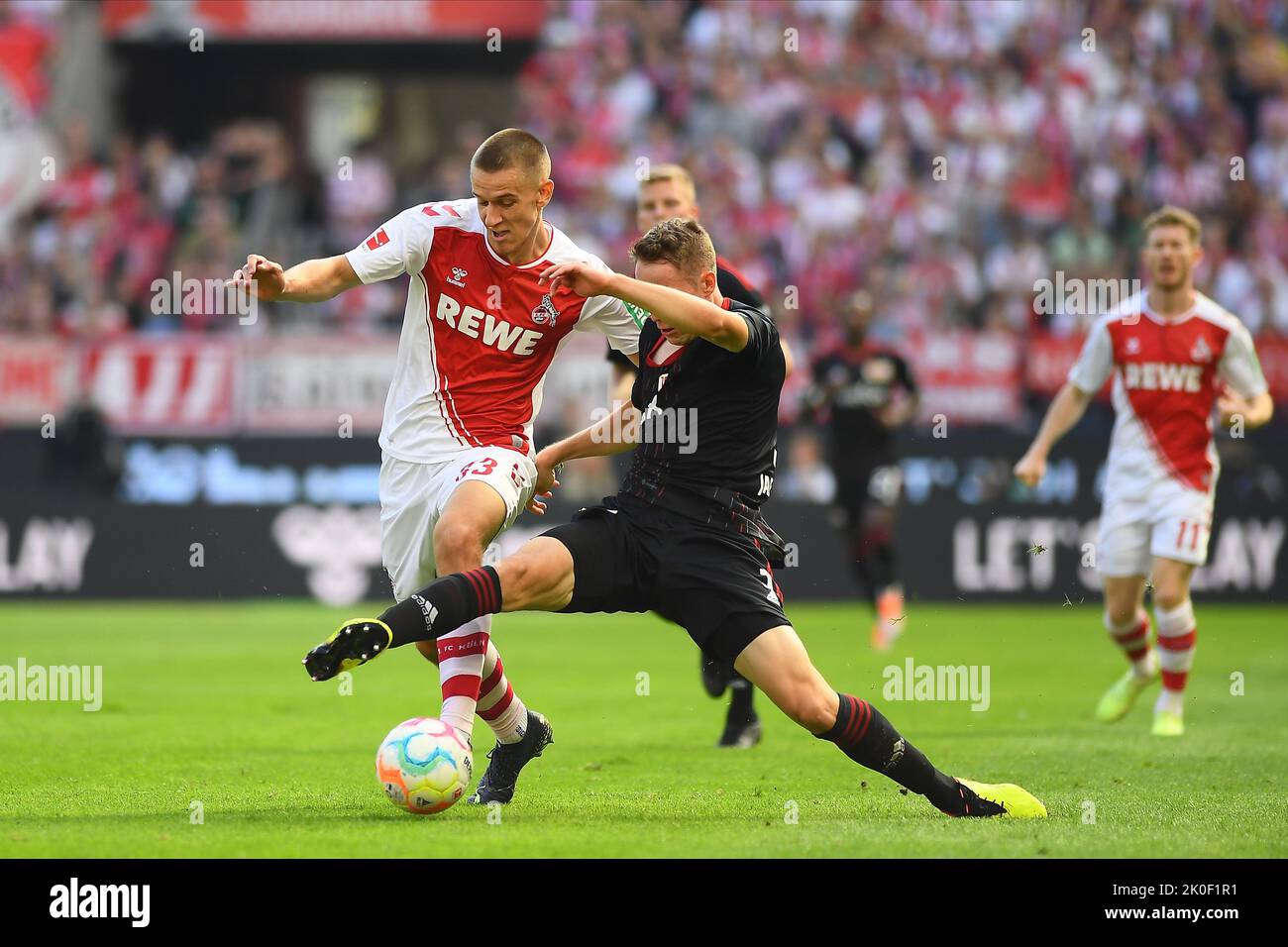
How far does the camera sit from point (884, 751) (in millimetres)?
6301

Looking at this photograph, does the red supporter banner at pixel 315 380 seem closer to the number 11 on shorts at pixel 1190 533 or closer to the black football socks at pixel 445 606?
the number 11 on shorts at pixel 1190 533

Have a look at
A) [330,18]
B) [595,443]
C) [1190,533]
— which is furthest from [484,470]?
[330,18]

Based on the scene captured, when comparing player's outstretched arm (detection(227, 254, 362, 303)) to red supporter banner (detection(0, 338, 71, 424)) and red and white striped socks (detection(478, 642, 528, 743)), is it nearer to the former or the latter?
red and white striped socks (detection(478, 642, 528, 743))

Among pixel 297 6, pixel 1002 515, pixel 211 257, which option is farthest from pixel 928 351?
pixel 297 6

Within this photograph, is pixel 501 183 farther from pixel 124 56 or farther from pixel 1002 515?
pixel 124 56

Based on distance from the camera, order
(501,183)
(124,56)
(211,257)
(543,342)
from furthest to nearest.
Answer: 1. (124,56)
2. (211,257)
3. (543,342)
4. (501,183)

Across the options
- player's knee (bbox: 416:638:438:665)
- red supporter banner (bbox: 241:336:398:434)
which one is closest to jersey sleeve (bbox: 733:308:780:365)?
player's knee (bbox: 416:638:438:665)

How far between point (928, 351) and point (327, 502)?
21.0 feet

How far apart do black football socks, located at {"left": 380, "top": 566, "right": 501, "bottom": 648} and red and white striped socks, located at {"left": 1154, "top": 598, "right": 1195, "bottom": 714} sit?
16.8 feet

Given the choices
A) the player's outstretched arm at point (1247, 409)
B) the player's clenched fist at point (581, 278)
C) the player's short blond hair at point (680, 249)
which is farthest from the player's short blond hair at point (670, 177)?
the player's outstretched arm at point (1247, 409)

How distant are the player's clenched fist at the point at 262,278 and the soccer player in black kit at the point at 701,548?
1212 mm

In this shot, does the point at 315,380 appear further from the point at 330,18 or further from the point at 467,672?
the point at 467,672

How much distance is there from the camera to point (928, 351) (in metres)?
19.2

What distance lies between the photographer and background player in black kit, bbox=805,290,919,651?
14.9 metres
